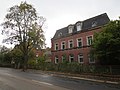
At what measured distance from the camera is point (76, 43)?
3884 centimetres

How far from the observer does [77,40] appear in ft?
127

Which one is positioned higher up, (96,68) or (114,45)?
(114,45)

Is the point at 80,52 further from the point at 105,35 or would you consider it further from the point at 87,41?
the point at 105,35

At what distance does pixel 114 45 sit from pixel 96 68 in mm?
4583

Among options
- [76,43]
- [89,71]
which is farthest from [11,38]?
[89,71]

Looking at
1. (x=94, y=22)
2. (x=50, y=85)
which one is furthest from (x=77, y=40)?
(x=50, y=85)

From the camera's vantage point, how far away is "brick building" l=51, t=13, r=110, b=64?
3512 centimetres

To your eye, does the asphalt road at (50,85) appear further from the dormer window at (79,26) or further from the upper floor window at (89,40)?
the dormer window at (79,26)

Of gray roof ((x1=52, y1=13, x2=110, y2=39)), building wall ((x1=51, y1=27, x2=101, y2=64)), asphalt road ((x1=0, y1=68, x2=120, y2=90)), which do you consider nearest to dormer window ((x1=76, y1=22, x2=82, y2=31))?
gray roof ((x1=52, y1=13, x2=110, y2=39))

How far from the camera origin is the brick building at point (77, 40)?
35125mm

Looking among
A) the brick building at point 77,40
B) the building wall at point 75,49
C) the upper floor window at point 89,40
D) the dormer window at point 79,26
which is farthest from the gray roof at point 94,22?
the upper floor window at point 89,40

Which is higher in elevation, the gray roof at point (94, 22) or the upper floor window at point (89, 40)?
the gray roof at point (94, 22)

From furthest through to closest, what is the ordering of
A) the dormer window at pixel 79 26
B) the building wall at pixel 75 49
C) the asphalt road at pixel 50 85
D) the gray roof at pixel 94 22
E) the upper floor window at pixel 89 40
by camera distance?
the dormer window at pixel 79 26
the building wall at pixel 75 49
the upper floor window at pixel 89 40
the gray roof at pixel 94 22
the asphalt road at pixel 50 85

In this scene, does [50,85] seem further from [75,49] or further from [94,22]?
[75,49]
